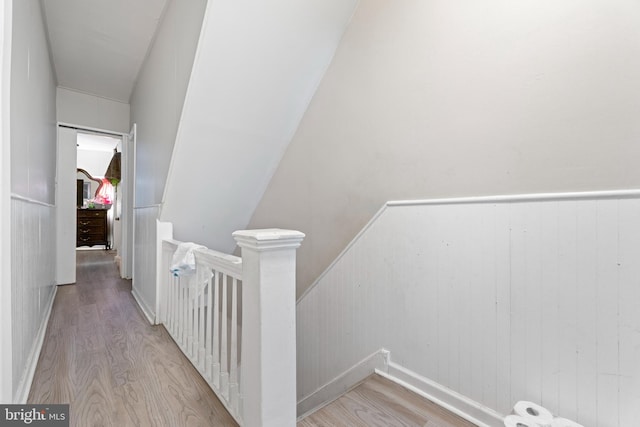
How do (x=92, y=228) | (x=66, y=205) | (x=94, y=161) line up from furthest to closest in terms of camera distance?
(x=94, y=161), (x=92, y=228), (x=66, y=205)

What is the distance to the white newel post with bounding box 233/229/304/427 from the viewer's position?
103 cm

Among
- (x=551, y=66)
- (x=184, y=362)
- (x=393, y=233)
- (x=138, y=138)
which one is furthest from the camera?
(x=138, y=138)

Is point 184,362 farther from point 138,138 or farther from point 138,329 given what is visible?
point 138,138

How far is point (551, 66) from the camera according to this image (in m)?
1.11

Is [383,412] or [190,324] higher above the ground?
[190,324]

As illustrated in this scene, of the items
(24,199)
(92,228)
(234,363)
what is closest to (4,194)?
(24,199)

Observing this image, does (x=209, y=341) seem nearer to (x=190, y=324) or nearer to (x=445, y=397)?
(x=190, y=324)

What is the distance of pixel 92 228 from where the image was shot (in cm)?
684

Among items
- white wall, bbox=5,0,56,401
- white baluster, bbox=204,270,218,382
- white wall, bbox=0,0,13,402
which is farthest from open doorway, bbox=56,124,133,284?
white wall, bbox=0,0,13,402

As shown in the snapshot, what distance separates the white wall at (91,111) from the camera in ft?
12.0

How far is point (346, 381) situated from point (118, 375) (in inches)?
53.4

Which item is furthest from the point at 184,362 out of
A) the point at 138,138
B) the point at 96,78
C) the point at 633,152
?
the point at 96,78

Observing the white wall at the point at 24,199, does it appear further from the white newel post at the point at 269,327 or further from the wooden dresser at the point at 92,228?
the wooden dresser at the point at 92,228

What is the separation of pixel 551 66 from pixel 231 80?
1.71m
